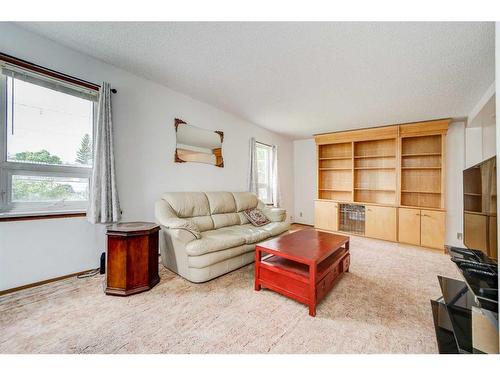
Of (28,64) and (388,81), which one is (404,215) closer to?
(388,81)

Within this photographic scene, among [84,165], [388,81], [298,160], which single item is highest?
[388,81]

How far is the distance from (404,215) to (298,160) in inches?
110

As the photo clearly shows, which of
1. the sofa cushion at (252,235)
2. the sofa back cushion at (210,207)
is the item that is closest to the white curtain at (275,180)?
the sofa back cushion at (210,207)

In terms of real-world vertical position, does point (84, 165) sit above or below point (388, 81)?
below

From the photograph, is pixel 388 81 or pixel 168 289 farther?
pixel 388 81

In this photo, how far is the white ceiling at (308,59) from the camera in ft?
5.75

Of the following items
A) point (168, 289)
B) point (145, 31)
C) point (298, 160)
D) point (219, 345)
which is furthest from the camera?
point (298, 160)

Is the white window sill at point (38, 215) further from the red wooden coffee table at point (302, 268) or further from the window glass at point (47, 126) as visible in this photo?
the red wooden coffee table at point (302, 268)

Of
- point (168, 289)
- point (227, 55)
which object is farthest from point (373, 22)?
point (168, 289)

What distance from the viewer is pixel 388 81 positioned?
2.52 meters

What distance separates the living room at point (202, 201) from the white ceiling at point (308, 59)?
0.7 inches

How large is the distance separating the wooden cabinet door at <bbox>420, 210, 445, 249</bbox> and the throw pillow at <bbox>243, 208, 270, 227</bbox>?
9.15 ft

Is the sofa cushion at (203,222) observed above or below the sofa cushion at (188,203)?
below

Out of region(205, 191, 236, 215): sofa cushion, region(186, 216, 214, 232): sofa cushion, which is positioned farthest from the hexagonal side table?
region(205, 191, 236, 215): sofa cushion
